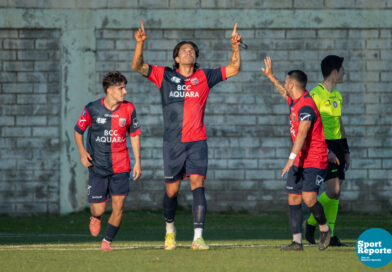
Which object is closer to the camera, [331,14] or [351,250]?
[351,250]

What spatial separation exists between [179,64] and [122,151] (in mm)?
1176

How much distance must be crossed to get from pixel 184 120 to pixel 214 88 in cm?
715

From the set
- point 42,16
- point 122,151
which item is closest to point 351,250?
point 122,151

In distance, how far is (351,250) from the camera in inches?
316

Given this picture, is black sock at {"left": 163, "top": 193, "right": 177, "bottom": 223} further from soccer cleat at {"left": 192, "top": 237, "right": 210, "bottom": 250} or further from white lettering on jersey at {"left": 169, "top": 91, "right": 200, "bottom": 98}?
white lettering on jersey at {"left": 169, "top": 91, "right": 200, "bottom": 98}

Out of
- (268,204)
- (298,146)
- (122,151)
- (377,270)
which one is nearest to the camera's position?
A: (377,270)

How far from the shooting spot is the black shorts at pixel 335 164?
902 cm

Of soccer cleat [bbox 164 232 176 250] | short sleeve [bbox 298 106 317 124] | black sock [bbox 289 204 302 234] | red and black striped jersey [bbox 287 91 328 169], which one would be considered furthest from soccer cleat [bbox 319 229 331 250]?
soccer cleat [bbox 164 232 176 250]

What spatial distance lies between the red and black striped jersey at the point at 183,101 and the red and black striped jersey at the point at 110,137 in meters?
0.44

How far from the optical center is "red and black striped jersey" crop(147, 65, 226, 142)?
325 inches

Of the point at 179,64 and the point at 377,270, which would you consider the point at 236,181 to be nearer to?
the point at 179,64

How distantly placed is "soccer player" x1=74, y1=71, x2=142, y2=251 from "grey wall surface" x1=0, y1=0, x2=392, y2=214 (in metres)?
6.81

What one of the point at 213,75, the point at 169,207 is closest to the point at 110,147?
the point at 169,207

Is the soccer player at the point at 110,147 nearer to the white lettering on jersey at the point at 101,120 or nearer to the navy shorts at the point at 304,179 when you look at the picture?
the white lettering on jersey at the point at 101,120
